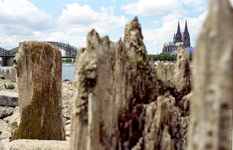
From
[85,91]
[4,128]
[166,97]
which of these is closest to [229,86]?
[85,91]

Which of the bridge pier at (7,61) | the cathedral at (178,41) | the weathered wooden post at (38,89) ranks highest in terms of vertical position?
the cathedral at (178,41)

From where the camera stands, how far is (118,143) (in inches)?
93.4

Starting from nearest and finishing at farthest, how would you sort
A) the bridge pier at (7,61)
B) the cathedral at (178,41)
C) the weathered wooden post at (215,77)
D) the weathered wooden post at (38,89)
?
the weathered wooden post at (215,77) → the weathered wooden post at (38,89) → the bridge pier at (7,61) → the cathedral at (178,41)

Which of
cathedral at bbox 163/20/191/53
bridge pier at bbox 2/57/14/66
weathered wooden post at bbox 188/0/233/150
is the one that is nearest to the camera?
weathered wooden post at bbox 188/0/233/150

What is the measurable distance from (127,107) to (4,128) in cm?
581

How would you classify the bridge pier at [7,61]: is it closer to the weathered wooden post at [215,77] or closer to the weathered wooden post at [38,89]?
the weathered wooden post at [38,89]

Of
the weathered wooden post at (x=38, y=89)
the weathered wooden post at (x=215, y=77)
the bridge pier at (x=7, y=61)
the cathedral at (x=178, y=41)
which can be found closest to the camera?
the weathered wooden post at (x=215, y=77)

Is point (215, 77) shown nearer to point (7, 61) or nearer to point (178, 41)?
point (7, 61)

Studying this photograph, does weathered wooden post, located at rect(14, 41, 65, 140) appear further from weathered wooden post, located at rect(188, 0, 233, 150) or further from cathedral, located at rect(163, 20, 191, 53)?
cathedral, located at rect(163, 20, 191, 53)

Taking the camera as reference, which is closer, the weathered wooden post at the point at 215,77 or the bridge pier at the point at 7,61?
the weathered wooden post at the point at 215,77

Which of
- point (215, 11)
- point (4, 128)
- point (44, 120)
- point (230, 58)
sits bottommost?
point (4, 128)

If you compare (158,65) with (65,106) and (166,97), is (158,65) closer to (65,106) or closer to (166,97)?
(166,97)

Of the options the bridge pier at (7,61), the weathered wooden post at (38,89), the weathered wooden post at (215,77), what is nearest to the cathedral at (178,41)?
the bridge pier at (7,61)

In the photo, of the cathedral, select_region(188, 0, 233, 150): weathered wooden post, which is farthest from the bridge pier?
select_region(188, 0, 233, 150): weathered wooden post
